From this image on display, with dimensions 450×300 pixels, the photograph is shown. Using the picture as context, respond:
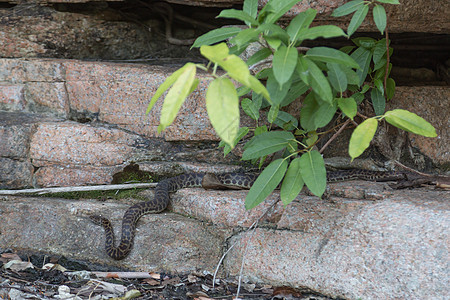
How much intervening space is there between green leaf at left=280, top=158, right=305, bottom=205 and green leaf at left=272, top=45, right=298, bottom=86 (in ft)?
3.86

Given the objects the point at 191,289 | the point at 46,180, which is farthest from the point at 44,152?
the point at 191,289

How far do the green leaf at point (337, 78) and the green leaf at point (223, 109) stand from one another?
1615mm

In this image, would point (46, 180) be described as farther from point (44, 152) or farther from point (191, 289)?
point (191, 289)

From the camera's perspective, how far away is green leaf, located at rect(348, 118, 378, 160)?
9.44 feet

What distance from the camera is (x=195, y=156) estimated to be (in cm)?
635

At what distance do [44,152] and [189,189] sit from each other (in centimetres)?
198

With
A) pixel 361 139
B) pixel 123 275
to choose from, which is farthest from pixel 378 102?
pixel 123 275

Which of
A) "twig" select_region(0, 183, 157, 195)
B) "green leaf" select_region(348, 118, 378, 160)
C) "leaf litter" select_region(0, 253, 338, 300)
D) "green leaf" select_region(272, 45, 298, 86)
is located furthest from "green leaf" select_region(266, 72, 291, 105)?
"twig" select_region(0, 183, 157, 195)

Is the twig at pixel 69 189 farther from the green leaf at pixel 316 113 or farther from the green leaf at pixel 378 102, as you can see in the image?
the green leaf at pixel 378 102

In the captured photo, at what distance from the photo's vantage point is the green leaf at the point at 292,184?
12.2 feet

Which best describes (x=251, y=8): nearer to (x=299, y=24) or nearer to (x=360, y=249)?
(x=299, y=24)

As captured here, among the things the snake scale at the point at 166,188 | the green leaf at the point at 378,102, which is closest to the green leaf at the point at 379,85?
the green leaf at the point at 378,102

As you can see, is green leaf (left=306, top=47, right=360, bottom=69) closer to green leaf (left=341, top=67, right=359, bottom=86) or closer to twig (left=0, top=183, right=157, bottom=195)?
green leaf (left=341, top=67, right=359, bottom=86)

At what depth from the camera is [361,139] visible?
2.90m
